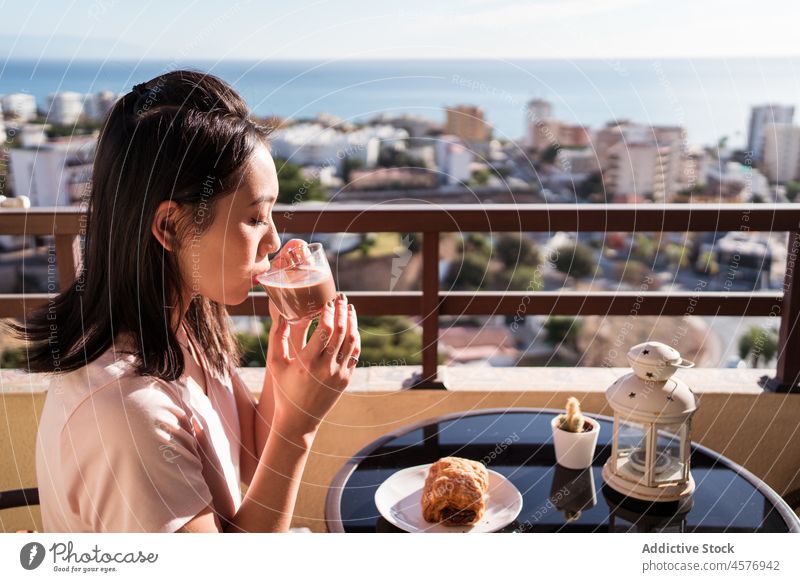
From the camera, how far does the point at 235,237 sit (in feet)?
2.28

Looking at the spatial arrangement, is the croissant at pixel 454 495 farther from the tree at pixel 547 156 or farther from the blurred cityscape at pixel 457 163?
the tree at pixel 547 156

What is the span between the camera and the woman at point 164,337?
0.64 meters

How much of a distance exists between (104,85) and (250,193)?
24cm

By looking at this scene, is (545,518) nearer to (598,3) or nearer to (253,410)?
(253,410)

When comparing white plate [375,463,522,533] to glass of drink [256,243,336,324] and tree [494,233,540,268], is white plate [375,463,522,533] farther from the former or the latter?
tree [494,233,540,268]

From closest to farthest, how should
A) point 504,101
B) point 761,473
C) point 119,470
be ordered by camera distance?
point 119,470
point 504,101
point 761,473

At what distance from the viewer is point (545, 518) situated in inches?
32.3

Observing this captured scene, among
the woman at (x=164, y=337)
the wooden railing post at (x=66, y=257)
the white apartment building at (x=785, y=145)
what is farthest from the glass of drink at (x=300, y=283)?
the white apartment building at (x=785, y=145)

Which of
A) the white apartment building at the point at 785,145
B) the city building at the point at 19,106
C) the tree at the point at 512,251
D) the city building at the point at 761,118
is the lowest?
the tree at the point at 512,251

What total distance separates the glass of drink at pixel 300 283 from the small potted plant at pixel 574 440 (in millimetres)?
366

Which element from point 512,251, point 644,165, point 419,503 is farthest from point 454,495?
point 512,251

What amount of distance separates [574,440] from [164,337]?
53 centimetres

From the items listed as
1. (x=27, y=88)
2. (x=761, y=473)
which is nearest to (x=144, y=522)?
(x=27, y=88)

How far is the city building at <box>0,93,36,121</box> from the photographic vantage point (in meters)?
0.91
